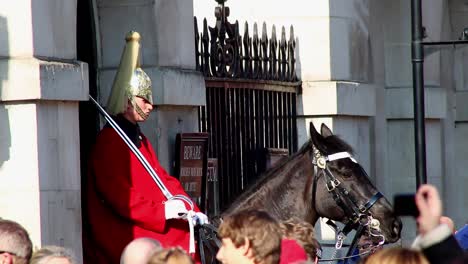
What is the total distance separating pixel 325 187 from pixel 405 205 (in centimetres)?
505

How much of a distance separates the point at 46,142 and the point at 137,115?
960mm

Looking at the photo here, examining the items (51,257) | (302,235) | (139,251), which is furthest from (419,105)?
(51,257)

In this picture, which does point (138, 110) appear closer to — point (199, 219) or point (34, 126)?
point (199, 219)

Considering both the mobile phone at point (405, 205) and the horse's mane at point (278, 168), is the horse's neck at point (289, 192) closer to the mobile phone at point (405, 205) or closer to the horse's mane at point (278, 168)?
the horse's mane at point (278, 168)

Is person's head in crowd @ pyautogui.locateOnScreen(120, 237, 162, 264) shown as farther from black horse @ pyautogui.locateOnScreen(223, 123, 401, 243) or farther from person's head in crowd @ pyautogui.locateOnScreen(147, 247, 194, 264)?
black horse @ pyautogui.locateOnScreen(223, 123, 401, 243)

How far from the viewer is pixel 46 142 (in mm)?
9188

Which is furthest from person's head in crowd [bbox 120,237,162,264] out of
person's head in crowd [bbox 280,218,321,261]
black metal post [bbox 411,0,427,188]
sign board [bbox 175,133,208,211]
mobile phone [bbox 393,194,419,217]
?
black metal post [bbox 411,0,427,188]

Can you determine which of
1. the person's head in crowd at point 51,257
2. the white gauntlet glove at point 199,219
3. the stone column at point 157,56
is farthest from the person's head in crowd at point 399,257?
the stone column at point 157,56

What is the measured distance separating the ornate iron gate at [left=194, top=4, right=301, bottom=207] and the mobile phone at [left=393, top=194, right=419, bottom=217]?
6456 mm

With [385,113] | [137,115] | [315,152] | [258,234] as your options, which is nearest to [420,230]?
[258,234]

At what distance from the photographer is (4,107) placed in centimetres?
914

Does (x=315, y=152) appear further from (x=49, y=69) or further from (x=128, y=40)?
(x=49, y=69)

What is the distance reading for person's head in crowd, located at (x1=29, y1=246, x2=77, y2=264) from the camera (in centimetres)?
718

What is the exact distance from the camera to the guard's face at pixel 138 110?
393 inches
